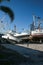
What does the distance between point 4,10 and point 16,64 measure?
6118 mm

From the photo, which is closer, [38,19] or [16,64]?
[16,64]

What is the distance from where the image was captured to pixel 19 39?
4256 centimetres

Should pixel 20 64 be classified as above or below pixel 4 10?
below

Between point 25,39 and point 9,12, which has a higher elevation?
point 9,12

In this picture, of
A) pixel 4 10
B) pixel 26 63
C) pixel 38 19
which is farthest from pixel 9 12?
pixel 38 19

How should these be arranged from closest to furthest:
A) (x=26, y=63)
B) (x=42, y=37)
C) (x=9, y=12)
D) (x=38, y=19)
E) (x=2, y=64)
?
(x=2, y=64) < (x=26, y=63) < (x=9, y=12) < (x=42, y=37) < (x=38, y=19)

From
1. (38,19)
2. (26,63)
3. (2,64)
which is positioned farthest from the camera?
(38,19)

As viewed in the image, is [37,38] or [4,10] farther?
[37,38]

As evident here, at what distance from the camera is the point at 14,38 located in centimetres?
4319

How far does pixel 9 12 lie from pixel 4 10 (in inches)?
20.2

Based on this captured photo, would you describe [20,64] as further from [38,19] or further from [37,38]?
[38,19]

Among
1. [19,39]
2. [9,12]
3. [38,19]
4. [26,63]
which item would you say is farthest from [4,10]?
[38,19]

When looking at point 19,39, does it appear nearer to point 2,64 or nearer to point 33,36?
point 33,36

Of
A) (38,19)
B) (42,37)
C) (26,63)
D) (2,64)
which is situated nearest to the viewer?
Result: (2,64)
